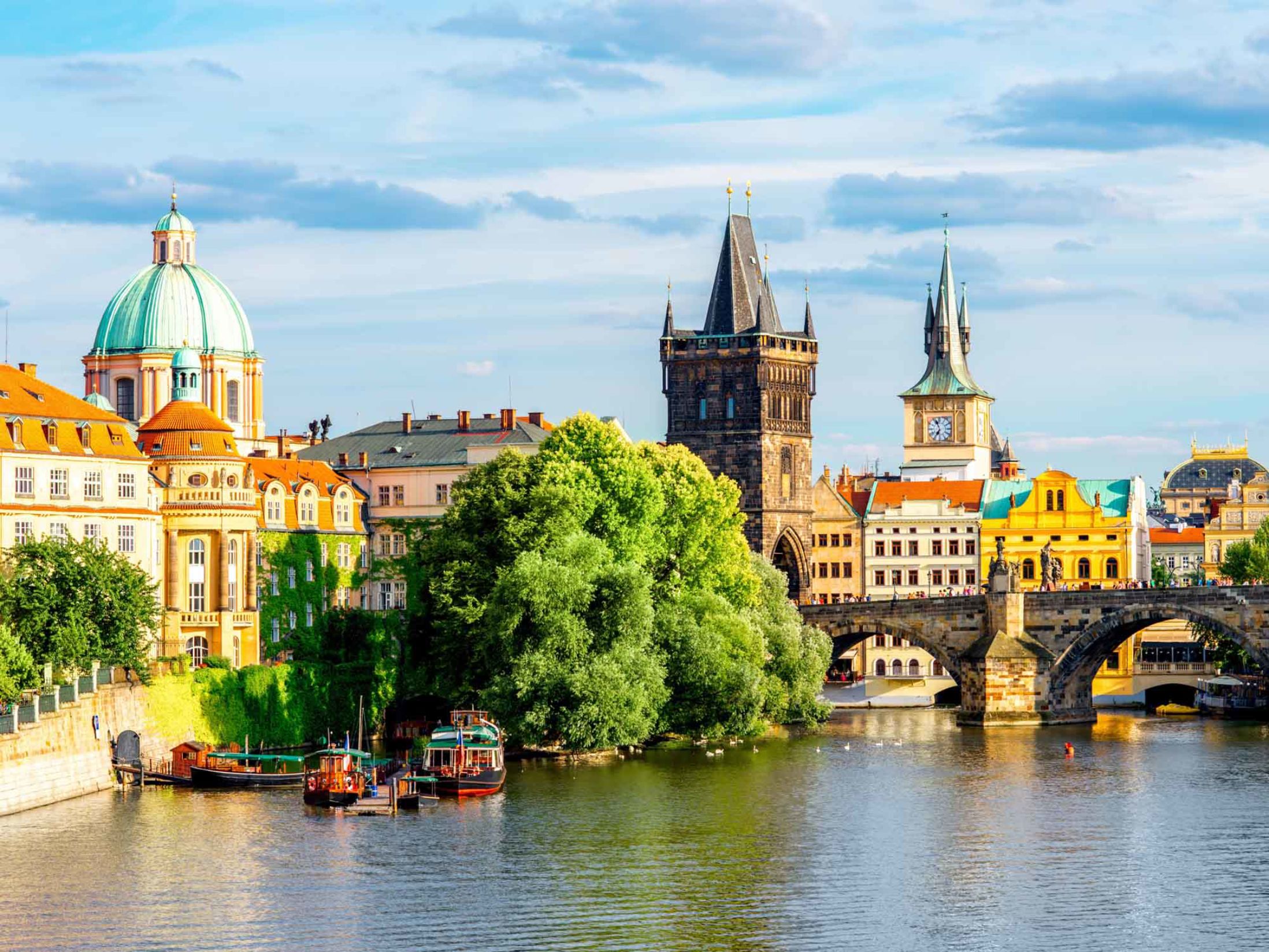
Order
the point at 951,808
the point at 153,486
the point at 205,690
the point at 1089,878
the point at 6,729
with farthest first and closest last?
the point at 153,486 < the point at 205,690 < the point at 951,808 < the point at 6,729 < the point at 1089,878

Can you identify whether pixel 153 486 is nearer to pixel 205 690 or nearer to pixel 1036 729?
pixel 205 690

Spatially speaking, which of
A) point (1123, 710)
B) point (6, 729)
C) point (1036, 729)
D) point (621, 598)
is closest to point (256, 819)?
point (6, 729)

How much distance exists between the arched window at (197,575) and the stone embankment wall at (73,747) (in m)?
13.1

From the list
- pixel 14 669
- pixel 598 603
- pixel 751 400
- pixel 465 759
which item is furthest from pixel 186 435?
pixel 751 400

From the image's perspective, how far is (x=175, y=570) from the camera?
10725 centimetres

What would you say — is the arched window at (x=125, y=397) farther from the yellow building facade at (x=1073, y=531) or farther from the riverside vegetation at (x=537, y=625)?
the yellow building facade at (x=1073, y=531)

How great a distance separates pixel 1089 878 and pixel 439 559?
39405 mm

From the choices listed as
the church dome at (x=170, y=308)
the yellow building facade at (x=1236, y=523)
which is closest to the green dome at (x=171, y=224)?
the church dome at (x=170, y=308)

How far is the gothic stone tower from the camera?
6462 inches

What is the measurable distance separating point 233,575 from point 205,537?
203 cm

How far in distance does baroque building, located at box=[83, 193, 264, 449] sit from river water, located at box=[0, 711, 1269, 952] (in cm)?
4702

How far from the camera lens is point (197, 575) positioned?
10856cm

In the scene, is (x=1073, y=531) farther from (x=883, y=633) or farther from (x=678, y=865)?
(x=678, y=865)

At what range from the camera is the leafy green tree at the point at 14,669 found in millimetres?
84062
